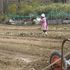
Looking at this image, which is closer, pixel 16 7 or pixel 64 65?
pixel 64 65

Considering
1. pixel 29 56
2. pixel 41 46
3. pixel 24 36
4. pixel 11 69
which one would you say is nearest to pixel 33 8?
pixel 24 36

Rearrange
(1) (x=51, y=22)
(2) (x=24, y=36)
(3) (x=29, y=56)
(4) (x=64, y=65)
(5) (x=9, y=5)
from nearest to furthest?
(4) (x=64, y=65) < (3) (x=29, y=56) < (2) (x=24, y=36) < (1) (x=51, y=22) < (5) (x=9, y=5)

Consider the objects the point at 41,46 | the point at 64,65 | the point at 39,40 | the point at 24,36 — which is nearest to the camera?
the point at 64,65

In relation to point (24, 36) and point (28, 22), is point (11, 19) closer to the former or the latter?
point (28, 22)

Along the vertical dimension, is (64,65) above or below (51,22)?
above

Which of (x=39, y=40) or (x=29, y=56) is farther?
(x=39, y=40)

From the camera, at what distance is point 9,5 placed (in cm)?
3919

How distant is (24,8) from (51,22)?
770cm

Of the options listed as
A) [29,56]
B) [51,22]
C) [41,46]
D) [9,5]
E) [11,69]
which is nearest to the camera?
[11,69]

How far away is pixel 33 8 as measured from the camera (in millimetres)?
35812

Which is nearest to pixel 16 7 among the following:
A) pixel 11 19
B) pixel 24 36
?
pixel 11 19

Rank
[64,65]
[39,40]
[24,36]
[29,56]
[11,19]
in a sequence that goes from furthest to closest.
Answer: [11,19] < [24,36] < [39,40] < [29,56] < [64,65]

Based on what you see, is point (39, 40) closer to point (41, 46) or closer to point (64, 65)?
point (41, 46)

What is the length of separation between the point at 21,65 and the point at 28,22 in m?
20.0
